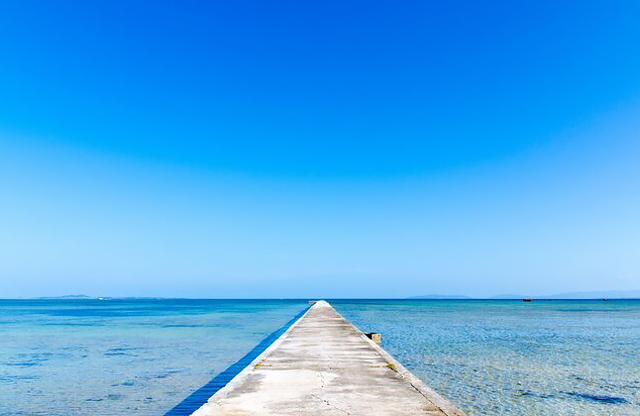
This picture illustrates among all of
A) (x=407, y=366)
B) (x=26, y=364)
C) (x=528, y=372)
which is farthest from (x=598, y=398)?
(x=26, y=364)

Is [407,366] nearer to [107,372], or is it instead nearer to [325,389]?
[325,389]

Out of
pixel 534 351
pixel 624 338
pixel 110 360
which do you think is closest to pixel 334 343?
pixel 110 360

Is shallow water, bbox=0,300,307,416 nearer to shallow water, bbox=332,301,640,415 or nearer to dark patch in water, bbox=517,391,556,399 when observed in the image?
shallow water, bbox=332,301,640,415

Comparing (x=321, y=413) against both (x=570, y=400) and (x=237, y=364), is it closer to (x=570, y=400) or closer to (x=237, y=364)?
(x=570, y=400)

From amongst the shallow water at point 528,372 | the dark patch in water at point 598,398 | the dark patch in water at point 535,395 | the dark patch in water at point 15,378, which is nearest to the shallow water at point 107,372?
the dark patch in water at point 15,378

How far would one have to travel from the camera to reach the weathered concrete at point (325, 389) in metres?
6.36

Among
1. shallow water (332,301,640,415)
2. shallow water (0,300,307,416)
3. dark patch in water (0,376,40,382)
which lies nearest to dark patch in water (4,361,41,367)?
shallow water (0,300,307,416)

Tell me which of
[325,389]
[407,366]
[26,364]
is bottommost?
[26,364]

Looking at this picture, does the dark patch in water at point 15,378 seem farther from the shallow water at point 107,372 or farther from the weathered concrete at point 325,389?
the weathered concrete at point 325,389

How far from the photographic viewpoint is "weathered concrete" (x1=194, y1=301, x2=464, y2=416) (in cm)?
636

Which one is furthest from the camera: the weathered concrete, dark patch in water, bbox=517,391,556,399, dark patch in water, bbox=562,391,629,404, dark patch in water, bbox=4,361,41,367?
dark patch in water, bbox=4,361,41,367

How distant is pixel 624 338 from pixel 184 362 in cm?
2451

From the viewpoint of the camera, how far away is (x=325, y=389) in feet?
25.3

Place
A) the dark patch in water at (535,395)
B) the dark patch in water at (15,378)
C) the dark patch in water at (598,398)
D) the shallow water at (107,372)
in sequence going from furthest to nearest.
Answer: the dark patch in water at (15,378) → the dark patch in water at (535,395) → the dark patch in water at (598,398) → the shallow water at (107,372)
